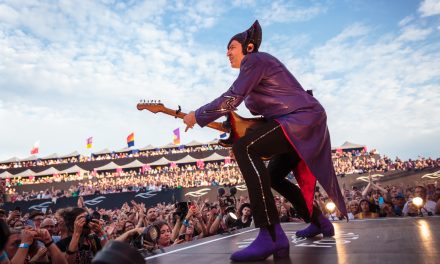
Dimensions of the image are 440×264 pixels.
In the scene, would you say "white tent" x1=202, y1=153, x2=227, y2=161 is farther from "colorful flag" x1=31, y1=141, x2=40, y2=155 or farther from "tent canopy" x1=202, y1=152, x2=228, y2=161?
"colorful flag" x1=31, y1=141, x2=40, y2=155

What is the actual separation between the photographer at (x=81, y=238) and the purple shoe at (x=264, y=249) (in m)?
1.36

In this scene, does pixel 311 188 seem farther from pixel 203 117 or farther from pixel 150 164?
pixel 150 164

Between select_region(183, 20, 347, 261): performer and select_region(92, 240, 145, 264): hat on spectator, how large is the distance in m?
1.04

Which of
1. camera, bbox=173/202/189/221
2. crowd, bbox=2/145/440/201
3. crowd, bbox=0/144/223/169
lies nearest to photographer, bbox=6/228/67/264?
camera, bbox=173/202/189/221

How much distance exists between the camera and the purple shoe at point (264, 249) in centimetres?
190

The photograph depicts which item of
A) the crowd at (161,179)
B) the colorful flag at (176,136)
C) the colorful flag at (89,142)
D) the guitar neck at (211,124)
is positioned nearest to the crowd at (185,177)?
the crowd at (161,179)

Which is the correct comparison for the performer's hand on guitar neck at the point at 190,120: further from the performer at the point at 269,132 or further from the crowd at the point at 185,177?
the crowd at the point at 185,177

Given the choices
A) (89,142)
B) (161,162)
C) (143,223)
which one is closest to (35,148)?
(89,142)

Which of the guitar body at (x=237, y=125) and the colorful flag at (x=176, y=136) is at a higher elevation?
the colorful flag at (x=176, y=136)

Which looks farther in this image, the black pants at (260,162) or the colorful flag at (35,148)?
the colorful flag at (35,148)

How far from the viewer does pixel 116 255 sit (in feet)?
3.12

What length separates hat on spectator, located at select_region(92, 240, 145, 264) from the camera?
36.6 inches

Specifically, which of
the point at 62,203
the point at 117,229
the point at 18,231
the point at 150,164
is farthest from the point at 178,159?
the point at 18,231

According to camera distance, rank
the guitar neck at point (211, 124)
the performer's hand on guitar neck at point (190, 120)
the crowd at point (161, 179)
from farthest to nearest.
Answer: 1. the crowd at point (161, 179)
2. the guitar neck at point (211, 124)
3. the performer's hand on guitar neck at point (190, 120)
